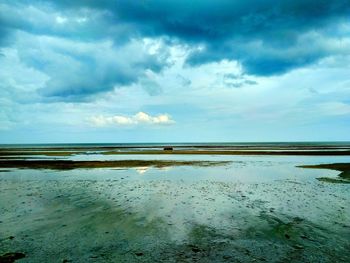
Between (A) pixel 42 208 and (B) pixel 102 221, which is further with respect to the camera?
(A) pixel 42 208

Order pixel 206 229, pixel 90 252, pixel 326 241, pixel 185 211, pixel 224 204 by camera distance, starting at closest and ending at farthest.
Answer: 1. pixel 90 252
2. pixel 326 241
3. pixel 206 229
4. pixel 185 211
5. pixel 224 204

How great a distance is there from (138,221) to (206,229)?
3289 millimetres

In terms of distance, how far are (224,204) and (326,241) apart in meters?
6.78

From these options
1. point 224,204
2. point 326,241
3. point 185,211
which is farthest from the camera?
point 224,204

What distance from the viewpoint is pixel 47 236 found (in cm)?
1088

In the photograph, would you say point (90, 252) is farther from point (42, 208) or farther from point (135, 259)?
point (42, 208)

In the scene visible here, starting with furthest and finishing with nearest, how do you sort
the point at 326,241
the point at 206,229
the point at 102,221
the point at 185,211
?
the point at 185,211 < the point at 102,221 < the point at 206,229 < the point at 326,241

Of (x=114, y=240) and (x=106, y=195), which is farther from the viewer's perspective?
(x=106, y=195)

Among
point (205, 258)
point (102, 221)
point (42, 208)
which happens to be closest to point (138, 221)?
→ point (102, 221)

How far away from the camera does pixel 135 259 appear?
8797mm

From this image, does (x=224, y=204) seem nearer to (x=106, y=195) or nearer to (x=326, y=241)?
(x=326, y=241)

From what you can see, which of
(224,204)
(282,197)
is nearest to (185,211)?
(224,204)

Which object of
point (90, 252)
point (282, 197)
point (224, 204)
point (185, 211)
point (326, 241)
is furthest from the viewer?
point (282, 197)

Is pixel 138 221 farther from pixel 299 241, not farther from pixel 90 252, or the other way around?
pixel 299 241
